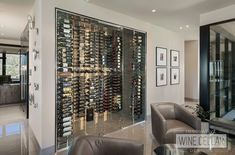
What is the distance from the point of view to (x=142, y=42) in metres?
5.33

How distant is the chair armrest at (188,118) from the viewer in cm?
327

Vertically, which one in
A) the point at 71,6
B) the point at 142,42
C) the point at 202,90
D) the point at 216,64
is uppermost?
the point at 71,6

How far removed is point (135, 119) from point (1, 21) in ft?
15.8

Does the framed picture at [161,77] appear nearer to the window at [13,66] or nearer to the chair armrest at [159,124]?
the chair armrest at [159,124]

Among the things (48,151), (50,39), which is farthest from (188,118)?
(50,39)

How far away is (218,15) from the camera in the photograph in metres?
4.21

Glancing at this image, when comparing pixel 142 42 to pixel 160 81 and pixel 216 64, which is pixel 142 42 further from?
pixel 216 64

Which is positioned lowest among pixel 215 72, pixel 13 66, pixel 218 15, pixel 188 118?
pixel 188 118

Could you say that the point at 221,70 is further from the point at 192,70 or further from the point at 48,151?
the point at 192,70

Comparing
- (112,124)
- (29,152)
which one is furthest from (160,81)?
(29,152)

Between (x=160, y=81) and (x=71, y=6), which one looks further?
(x=160, y=81)

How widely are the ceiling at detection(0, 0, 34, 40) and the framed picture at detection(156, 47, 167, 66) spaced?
379 centimetres

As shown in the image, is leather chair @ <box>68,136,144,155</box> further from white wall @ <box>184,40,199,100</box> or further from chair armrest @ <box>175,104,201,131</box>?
white wall @ <box>184,40,199,100</box>

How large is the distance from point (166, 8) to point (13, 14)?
382cm
